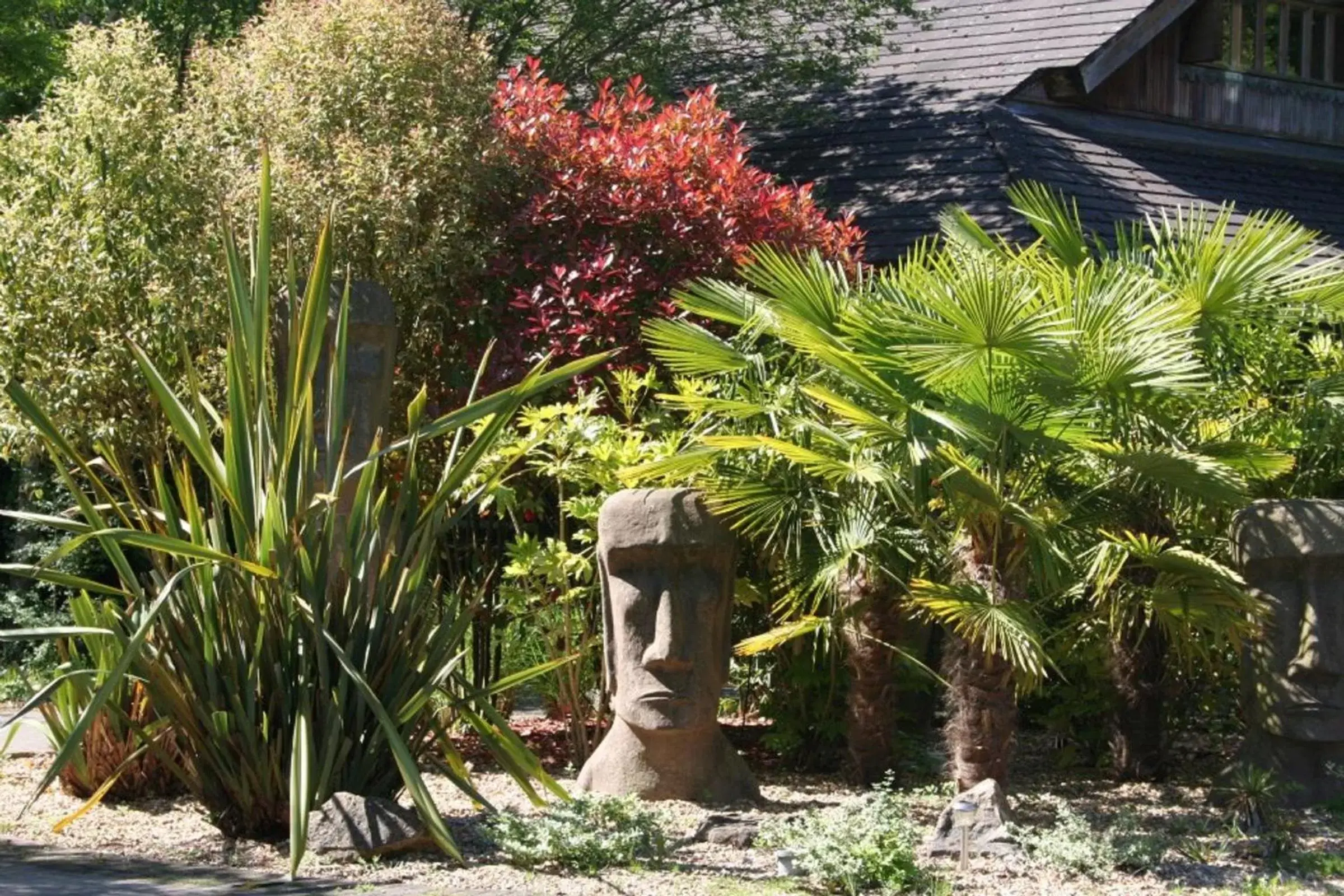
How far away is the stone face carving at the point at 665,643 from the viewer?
8406mm

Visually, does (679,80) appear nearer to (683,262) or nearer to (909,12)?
(909,12)

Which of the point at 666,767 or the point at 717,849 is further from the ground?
the point at 666,767

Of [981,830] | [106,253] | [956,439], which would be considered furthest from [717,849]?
[106,253]

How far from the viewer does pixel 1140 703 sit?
945 cm

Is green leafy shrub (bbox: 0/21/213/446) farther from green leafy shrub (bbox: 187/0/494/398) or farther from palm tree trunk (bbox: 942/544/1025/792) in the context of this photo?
palm tree trunk (bbox: 942/544/1025/792)

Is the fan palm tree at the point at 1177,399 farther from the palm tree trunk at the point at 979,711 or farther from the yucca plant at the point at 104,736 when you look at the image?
the yucca plant at the point at 104,736

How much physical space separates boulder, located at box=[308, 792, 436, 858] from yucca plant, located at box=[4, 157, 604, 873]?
0.42 feet

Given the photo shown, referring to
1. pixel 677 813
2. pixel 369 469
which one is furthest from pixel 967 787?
pixel 369 469

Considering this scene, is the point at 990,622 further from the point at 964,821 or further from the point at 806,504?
the point at 806,504

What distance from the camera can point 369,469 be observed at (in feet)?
24.2

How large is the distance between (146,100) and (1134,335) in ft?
18.7

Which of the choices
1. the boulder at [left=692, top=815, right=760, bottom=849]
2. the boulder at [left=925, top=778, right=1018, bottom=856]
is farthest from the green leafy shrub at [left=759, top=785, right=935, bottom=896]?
the boulder at [left=692, top=815, right=760, bottom=849]

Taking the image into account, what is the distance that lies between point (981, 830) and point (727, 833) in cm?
100

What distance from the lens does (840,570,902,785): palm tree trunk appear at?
29.1 ft
